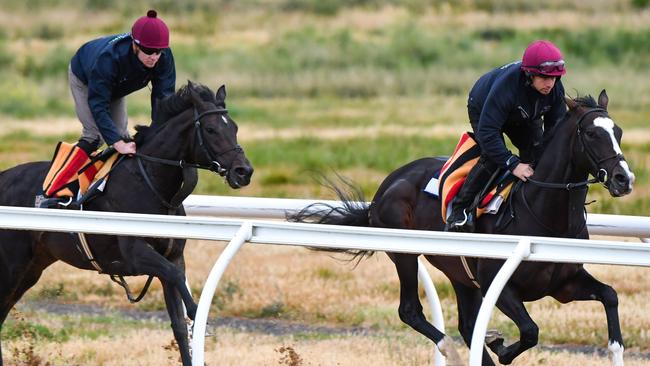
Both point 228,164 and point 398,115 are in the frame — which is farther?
point 398,115

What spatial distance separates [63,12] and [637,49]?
15.2m

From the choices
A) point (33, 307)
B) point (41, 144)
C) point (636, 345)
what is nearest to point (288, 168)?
point (41, 144)

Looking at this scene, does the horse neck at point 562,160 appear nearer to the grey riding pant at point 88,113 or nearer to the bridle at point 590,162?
the bridle at point 590,162

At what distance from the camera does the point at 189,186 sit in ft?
24.0

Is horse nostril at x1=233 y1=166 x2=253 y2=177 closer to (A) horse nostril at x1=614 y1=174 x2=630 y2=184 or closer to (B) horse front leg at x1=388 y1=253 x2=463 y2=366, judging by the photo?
(B) horse front leg at x1=388 y1=253 x2=463 y2=366

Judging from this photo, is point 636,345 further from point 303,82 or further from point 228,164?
point 303,82

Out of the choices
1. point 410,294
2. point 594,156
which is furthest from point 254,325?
point 594,156

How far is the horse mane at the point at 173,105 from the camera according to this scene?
732 centimetres

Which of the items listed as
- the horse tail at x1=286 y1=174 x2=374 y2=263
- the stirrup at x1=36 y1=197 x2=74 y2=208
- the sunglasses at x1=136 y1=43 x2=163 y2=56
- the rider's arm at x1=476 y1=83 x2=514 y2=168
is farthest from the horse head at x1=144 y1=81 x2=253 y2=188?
the rider's arm at x1=476 y1=83 x2=514 y2=168

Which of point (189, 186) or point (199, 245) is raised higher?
point (189, 186)

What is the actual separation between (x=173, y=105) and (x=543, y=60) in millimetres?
2115

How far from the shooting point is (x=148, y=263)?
23.0ft

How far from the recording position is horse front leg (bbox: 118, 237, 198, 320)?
6918 millimetres

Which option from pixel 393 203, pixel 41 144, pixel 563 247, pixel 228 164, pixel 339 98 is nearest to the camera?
pixel 563 247
